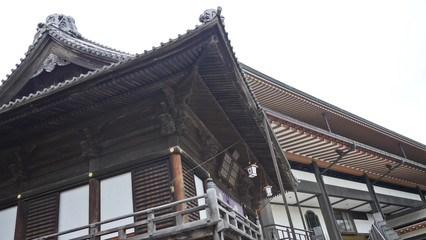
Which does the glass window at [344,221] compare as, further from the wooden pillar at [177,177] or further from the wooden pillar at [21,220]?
the wooden pillar at [21,220]

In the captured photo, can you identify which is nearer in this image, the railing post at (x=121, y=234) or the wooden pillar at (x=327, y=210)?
the railing post at (x=121, y=234)

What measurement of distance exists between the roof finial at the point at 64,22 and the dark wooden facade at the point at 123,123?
4.76 ft

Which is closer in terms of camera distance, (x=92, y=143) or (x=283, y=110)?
(x=92, y=143)

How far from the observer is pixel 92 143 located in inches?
359

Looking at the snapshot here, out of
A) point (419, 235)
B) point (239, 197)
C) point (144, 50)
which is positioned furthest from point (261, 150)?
point (419, 235)

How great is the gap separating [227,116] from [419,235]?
18060 millimetres

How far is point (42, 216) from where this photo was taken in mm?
9023

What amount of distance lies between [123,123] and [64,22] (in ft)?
20.3

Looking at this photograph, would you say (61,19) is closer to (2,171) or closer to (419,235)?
(2,171)

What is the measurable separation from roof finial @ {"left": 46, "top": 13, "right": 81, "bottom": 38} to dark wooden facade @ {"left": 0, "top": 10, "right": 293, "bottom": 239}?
1.45m

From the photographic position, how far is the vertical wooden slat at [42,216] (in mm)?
8812

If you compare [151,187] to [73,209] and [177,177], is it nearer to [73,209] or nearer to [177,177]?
[177,177]

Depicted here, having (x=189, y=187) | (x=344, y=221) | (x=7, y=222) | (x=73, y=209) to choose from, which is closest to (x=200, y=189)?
(x=189, y=187)

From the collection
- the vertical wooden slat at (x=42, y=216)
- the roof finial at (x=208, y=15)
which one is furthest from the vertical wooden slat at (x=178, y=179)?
the vertical wooden slat at (x=42, y=216)
